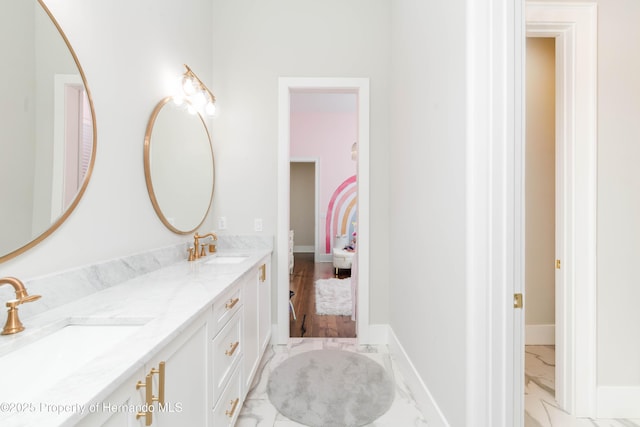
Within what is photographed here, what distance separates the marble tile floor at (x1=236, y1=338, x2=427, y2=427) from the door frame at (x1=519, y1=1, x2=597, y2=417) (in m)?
0.93

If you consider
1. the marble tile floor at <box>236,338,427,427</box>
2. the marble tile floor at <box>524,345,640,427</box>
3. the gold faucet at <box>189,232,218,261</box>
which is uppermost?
the gold faucet at <box>189,232,218,261</box>

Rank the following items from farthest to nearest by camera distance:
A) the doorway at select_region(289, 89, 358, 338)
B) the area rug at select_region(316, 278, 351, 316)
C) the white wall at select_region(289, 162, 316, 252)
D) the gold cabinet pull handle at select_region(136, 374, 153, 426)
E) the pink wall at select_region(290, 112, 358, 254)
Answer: the white wall at select_region(289, 162, 316, 252), the pink wall at select_region(290, 112, 358, 254), the doorway at select_region(289, 89, 358, 338), the area rug at select_region(316, 278, 351, 316), the gold cabinet pull handle at select_region(136, 374, 153, 426)

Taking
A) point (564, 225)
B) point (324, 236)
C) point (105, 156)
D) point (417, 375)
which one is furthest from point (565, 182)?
point (324, 236)

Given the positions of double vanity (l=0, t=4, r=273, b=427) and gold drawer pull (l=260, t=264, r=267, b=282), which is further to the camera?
gold drawer pull (l=260, t=264, r=267, b=282)

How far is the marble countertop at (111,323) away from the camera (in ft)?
1.54

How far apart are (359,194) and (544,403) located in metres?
1.87

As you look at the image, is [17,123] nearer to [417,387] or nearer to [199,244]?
[199,244]

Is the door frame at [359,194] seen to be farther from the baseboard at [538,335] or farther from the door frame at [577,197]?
the baseboard at [538,335]

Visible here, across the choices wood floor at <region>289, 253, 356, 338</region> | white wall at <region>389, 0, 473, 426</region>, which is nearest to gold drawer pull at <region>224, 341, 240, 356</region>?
white wall at <region>389, 0, 473, 426</region>

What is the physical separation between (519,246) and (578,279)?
3.01ft
